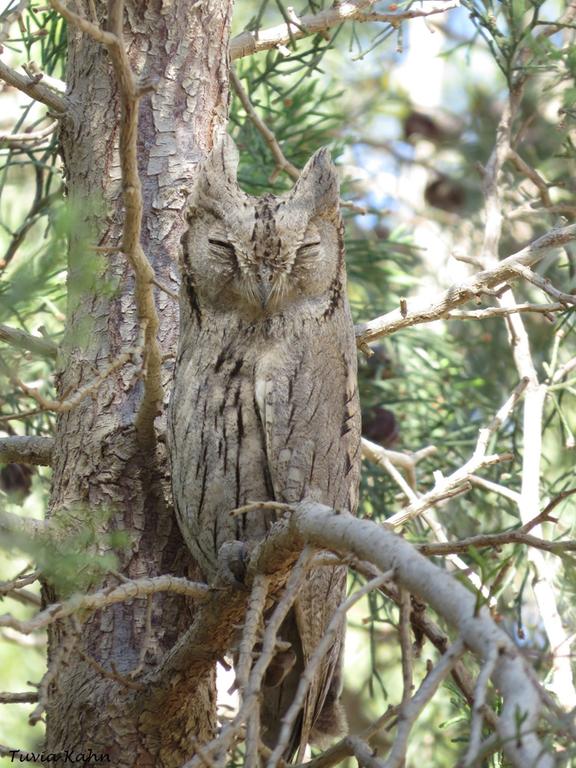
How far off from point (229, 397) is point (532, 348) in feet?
9.79

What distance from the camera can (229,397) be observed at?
8.15 feet

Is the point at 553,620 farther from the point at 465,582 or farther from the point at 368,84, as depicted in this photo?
the point at 368,84

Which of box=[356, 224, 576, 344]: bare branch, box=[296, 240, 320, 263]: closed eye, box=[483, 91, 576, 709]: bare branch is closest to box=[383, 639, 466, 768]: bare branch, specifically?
box=[483, 91, 576, 709]: bare branch

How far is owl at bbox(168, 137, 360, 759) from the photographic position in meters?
2.45

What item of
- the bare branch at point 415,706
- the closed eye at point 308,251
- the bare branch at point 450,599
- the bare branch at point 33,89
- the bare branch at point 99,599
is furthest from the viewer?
the closed eye at point 308,251

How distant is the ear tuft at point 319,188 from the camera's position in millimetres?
2592

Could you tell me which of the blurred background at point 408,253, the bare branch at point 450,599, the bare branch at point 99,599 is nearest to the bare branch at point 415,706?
the bare branch at point 450,599

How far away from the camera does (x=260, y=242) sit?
2471mm

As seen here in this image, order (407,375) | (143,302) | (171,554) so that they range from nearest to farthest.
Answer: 1. (143,302)
2. (171,554)
3. (407,375)

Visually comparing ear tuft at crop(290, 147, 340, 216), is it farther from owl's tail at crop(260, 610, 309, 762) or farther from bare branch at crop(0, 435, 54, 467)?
owl's tail at crop(260, 610, 309, 762)

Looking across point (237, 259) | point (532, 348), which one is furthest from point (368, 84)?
point (237, 259)

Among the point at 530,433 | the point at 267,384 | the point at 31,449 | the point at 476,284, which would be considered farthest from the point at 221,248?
the point at 530,433

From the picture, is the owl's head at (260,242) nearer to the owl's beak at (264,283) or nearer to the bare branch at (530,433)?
the owl's beak at (264,283)

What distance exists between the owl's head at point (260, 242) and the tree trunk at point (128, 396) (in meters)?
0.22
